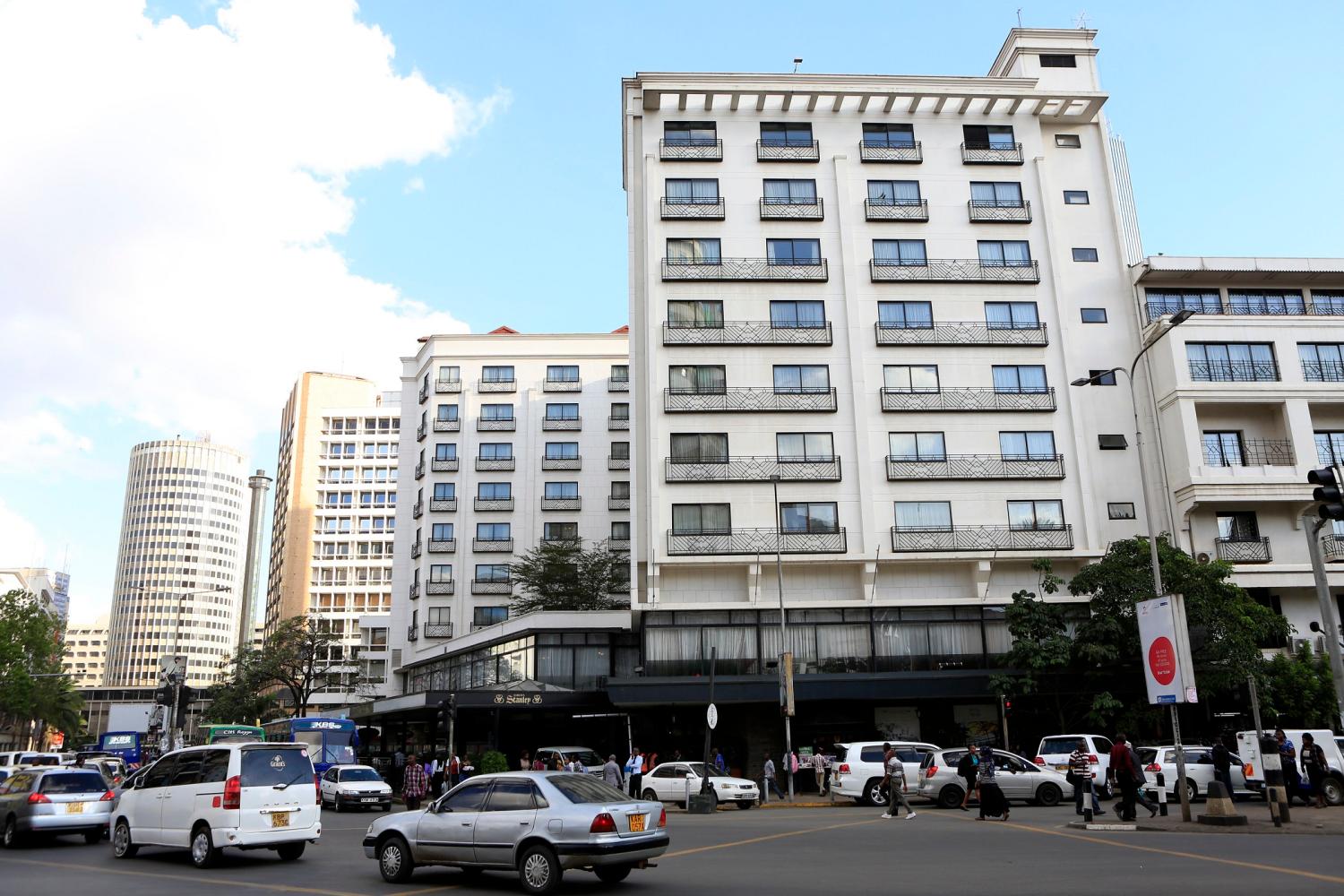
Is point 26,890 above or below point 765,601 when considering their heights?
below

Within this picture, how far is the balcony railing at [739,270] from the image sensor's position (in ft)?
152

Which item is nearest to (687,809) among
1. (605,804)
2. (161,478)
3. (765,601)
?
(765,601)

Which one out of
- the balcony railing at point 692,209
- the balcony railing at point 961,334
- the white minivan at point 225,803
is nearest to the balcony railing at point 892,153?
the balcony railing at point 692,209

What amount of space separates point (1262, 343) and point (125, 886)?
46344mm

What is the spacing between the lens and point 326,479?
11962 centimetres

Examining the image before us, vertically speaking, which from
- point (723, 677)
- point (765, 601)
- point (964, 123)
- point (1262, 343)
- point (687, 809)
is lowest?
point (687, 809)

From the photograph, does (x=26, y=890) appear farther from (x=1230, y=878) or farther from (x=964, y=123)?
(x=964, y=123)

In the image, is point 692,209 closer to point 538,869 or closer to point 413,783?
point 413,783

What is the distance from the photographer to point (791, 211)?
155ft

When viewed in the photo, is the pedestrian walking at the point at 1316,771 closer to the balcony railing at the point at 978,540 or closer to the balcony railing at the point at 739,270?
the balcony railing at the point at 978,540

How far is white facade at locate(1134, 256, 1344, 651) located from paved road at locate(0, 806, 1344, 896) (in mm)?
27662

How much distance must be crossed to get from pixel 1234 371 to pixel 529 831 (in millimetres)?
41545

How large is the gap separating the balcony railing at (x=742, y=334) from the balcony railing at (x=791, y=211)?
5.41 metres

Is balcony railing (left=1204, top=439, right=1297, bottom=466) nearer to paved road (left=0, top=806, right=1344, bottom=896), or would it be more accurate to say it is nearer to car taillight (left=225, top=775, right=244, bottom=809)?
paved road (left=0, top=806, right=1344, bottom=896)
